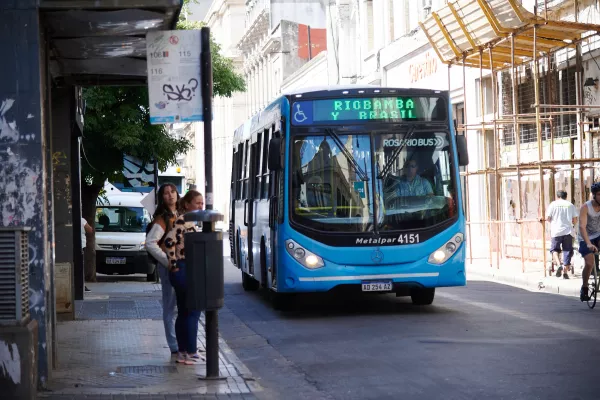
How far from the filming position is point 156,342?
12.9m

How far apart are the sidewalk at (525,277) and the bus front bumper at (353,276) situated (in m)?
3.92

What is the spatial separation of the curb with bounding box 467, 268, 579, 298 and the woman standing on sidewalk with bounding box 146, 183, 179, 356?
9210 millimetres

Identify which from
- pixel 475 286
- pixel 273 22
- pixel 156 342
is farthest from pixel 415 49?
pixel 273 22

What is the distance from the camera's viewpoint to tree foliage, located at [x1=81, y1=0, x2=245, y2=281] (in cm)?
2530

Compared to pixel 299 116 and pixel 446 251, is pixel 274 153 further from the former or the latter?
pixel 446 251

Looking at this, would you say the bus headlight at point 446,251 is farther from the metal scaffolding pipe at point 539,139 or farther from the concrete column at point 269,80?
the concrete column at point 269,80

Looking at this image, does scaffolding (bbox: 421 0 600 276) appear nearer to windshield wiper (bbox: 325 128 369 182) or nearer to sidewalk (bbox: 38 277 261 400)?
windshield wiper (bbox: 325 128 369 182)

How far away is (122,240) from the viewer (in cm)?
2859

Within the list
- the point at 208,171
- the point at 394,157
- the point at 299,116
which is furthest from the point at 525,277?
the point at 208,171

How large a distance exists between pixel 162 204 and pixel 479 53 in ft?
54.4

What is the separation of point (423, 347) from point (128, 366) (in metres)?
3.17

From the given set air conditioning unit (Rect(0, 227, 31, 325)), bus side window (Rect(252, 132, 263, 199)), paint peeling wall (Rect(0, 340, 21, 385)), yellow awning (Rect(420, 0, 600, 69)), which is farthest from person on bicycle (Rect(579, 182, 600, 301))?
paint peeling wall (Rect(0, 340, 21, 385))

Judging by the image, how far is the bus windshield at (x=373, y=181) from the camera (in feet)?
52.4

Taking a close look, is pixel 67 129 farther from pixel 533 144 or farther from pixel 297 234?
pixel 533 144
